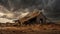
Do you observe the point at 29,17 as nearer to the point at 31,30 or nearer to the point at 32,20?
the point at 32,20

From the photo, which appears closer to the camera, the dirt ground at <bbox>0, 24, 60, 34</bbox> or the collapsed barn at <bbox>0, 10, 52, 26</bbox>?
the dirt ground at <bbox>0, 24, 60, 34</bbox>

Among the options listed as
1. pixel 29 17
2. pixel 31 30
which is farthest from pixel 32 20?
pixel 31 30

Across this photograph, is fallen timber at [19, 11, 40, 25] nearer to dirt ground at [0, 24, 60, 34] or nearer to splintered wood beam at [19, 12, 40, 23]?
splintered wood beam at [19, 12, 40, 23]

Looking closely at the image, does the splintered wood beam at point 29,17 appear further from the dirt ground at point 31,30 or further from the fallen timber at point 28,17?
the dirt ground at point 31,30

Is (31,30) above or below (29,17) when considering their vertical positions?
below

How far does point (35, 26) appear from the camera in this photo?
5.29ft

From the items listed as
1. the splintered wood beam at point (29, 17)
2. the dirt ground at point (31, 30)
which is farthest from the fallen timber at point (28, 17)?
the dirt ground at point (31, 30)

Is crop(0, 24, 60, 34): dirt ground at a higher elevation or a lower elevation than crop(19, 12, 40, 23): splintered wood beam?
lower

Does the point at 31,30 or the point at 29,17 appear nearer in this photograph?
the point at 31,30

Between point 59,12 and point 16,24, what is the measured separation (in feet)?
2.07

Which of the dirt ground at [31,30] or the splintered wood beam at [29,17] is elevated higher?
the splintered wood beam at [29,17]

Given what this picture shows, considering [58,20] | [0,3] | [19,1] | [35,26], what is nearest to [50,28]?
[35,26]

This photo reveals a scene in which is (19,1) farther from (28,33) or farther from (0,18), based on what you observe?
(28,33)

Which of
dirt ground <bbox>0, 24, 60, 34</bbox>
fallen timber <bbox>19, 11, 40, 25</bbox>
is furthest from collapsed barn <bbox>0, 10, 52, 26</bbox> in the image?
dirt ground <bbox>0, 24, 60, 34</bbox>
